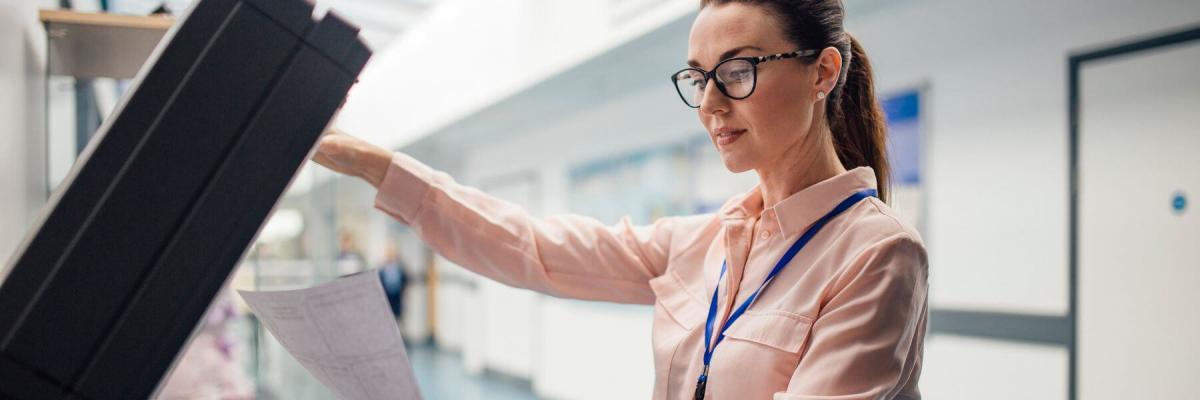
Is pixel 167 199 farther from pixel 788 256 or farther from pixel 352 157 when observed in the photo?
pixel 788 256

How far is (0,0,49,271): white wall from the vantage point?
870 millimetres

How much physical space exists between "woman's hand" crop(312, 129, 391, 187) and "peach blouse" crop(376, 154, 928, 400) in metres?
0.02

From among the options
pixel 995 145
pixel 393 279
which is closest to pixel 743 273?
pixel 995 145

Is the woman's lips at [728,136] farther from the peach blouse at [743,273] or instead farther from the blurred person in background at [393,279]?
the blurred person in background at [393,279]

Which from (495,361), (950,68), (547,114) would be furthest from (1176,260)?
(495,361)

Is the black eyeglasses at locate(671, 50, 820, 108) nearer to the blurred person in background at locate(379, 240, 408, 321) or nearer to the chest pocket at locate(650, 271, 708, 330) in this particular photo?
the chest pocket at locate(650, 271, 708, 330)

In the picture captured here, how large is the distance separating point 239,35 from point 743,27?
569 mm

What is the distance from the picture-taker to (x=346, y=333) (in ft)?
1.96

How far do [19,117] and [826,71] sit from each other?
1.12 meters

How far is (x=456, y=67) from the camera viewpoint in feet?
18.6

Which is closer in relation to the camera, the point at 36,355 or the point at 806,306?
the point at 36,355

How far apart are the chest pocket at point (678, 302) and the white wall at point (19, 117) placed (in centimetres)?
80

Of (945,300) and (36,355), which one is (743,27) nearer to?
(36,355)

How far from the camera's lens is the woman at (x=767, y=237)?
2.35ft
